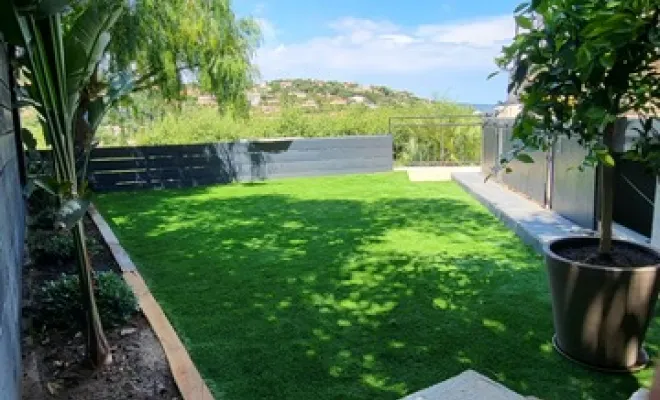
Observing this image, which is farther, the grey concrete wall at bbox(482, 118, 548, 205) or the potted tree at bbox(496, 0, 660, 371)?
the grey concrete wall at bbox(482, 118, 548, 205)

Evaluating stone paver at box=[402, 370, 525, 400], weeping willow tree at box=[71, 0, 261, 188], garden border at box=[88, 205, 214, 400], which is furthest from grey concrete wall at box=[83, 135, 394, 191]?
stone paver at box=[402, 370, 525, 400]

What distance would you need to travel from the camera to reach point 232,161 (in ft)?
32.3

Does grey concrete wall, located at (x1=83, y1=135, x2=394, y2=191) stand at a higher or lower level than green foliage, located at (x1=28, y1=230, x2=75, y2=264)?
higher

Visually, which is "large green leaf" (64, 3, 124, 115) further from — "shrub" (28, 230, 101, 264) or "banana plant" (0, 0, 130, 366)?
"shrub" (28, 230, 101, 264)

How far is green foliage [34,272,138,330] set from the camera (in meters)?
2.84

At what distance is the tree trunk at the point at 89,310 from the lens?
2.26m

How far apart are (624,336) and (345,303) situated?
1.66 meters

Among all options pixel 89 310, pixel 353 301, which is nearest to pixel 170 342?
pixel 89 310

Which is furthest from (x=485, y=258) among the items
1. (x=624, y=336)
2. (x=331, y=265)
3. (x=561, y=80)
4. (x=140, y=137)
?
(x=140, y=137)

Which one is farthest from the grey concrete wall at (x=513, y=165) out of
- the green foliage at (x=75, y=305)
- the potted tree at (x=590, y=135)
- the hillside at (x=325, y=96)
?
the hillside at (x=325, y=96)

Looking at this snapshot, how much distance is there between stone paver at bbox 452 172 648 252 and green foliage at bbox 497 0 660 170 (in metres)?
1.68

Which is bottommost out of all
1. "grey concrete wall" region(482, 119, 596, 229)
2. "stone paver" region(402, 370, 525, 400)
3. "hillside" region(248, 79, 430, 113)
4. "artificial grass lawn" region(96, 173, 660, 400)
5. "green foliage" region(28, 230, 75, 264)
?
"artificial grass lawn" region(96, 173, 660, 400)

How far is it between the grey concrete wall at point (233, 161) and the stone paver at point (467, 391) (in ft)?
26.4

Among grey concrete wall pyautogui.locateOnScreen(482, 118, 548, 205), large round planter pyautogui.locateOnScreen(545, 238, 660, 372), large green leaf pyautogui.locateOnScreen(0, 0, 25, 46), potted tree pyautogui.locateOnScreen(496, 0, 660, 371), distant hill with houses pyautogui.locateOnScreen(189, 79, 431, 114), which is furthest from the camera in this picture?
distant hill with houses pyautogui.locateOnScreen(189, 79, 431, 114)
